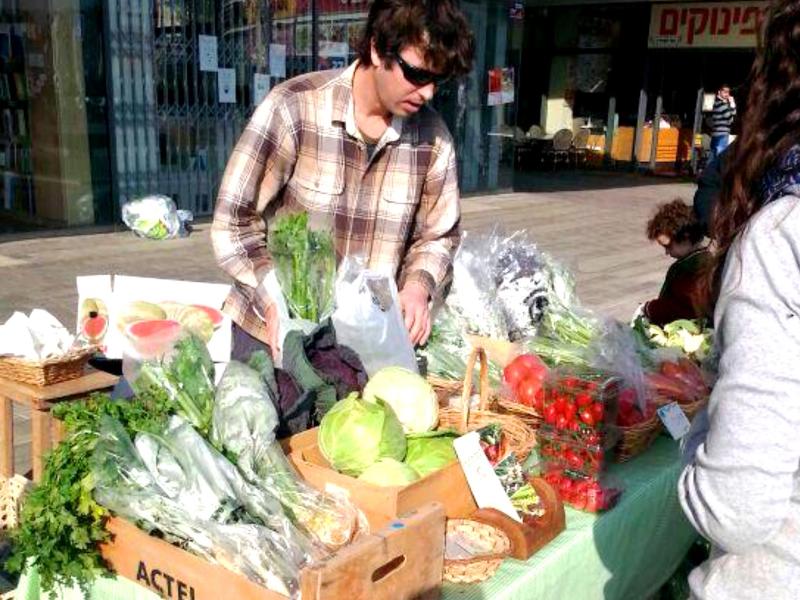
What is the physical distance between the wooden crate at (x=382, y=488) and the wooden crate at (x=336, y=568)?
0.39 ft

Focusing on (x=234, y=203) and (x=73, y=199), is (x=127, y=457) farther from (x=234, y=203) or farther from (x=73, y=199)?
(x=73, y=199)

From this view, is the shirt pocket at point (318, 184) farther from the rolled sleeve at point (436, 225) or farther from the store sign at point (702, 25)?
the store sign at point (702, 25)

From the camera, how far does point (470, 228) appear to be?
9.82 metres

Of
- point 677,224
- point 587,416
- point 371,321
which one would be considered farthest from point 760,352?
point 677,224

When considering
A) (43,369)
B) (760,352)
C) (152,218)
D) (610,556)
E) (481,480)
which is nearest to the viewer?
(760,352)

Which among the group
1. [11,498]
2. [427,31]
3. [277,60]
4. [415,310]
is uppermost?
[277,60]

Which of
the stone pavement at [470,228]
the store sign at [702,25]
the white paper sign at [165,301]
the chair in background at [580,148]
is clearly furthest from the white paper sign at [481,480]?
the chair in background at [580,148]

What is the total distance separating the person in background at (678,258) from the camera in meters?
3.97

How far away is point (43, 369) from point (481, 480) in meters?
1.40

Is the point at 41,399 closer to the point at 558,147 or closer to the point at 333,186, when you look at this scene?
the point at 333,186

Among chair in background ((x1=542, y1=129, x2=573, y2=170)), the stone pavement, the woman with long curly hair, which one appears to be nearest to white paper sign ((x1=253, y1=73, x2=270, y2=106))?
the stone pavement

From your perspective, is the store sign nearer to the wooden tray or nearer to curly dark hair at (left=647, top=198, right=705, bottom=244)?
curly dark hair at (left=647, top=198, right=705, bottom=244)

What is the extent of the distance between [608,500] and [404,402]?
601 mm

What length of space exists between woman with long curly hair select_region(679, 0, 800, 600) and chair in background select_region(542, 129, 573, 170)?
705 inches
